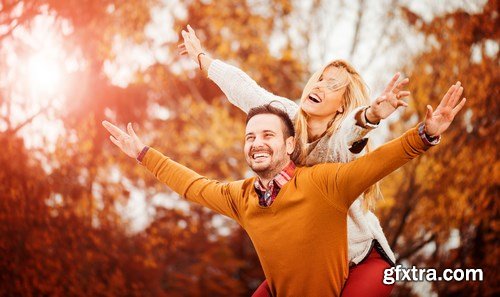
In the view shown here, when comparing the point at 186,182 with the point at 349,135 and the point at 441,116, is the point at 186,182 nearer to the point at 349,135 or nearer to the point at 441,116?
the point at 349,135

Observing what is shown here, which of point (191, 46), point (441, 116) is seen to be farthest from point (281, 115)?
point (191, 46)

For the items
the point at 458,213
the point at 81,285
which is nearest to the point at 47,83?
the point at 81,285

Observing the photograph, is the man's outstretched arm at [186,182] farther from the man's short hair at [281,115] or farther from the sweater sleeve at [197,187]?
the man's short hair at [281,115]

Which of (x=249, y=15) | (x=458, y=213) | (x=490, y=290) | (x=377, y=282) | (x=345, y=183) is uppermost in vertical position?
(x=249, y=15)

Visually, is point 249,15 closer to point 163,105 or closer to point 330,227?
point 163,105

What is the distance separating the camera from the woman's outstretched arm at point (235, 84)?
9.27ft

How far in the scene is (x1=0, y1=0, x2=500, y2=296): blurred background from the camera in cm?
689

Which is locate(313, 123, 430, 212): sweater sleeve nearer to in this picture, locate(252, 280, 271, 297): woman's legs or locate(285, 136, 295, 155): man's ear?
locate(285, 136, 295, 155): man's ear

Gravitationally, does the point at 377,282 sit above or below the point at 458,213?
below

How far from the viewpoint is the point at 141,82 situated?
896cm

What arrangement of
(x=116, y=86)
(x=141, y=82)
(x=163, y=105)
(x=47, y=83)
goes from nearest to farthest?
(x=47, y=83), (x=116, y=86), (x=141, y=82), (x=163, y=105)

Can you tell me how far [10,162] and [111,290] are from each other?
7.86 ft

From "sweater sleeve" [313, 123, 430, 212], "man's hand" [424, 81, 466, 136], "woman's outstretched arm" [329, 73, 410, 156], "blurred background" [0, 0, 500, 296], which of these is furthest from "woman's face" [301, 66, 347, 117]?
"blurred background" [0, 0, 500, 296]

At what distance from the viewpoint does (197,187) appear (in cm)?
266
